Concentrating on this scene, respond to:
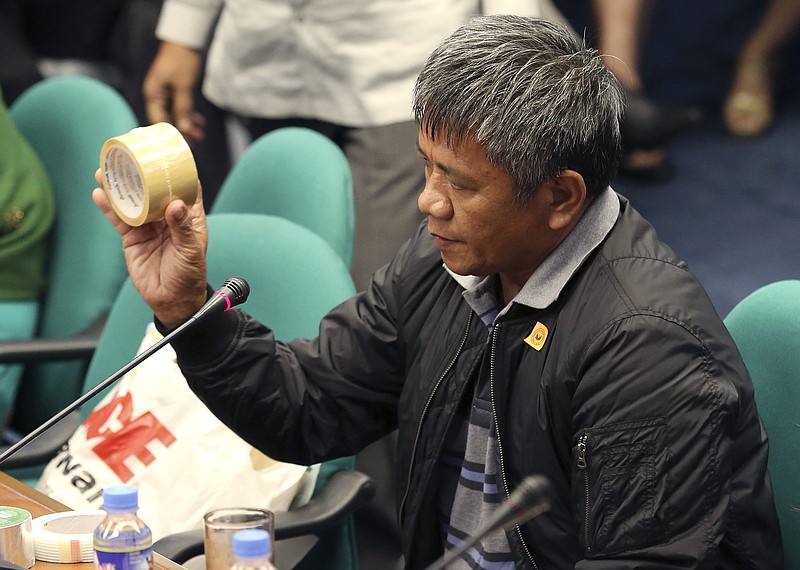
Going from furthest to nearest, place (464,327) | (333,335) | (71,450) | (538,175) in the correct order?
(71,450) → (333,335) → (464,327) → (538,175)

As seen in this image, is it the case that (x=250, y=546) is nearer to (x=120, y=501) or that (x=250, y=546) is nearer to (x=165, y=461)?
(x=120, y=501)

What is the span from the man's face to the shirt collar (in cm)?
3

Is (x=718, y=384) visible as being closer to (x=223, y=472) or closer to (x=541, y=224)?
(x=541, y=224)

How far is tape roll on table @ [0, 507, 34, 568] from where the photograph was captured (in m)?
1.29

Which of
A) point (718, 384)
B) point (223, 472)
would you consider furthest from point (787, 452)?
point (223, 472)

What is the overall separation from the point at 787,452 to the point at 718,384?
217 mm

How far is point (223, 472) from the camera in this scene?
1762 millimetres

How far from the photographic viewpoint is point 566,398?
1.41 metres

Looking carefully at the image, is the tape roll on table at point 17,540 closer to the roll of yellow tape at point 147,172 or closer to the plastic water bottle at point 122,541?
the plastic water bottle at point 122,541

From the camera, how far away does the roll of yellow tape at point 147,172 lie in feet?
4.61

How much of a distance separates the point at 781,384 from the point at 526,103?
47 cm

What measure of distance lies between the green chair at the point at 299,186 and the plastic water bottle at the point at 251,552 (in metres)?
1.20

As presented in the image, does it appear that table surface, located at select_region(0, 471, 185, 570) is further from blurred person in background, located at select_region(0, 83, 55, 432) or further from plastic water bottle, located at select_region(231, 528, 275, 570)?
blurred person in background, located at select_region(0, 83, 55, 432)

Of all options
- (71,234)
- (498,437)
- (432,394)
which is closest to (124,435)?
(432,394)
